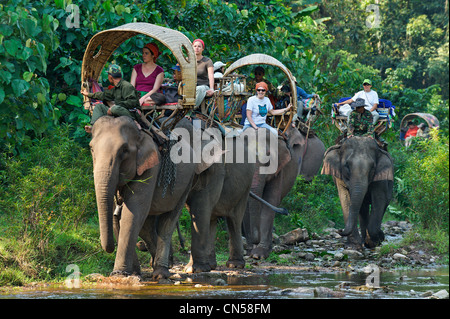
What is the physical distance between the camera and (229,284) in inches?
361

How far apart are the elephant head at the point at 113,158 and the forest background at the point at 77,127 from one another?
1.12 m

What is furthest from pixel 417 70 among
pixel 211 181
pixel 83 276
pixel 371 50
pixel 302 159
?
pixel 83 276

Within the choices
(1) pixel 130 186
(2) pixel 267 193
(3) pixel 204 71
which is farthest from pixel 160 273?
(2) pixel 267 193

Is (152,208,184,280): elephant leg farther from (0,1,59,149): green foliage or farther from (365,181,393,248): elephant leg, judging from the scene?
(365,181,393,248): elephant leg

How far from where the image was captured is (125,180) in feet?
28.2

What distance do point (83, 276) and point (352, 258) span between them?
4.75 meters

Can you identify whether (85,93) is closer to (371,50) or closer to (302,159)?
(302,159)

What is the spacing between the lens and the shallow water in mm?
7895

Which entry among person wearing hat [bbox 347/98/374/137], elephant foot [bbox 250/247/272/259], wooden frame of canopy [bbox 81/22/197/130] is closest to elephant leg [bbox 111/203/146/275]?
wooden frame of canopy [bbox 81/22/197/130]

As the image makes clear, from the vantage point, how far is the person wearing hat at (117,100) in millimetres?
8578

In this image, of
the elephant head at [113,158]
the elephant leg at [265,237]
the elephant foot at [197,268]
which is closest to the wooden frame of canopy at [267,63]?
the elephant leg at [265,237]

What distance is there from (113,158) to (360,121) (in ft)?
21.7

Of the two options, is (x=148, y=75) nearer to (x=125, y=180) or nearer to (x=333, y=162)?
(x=125, y=180)

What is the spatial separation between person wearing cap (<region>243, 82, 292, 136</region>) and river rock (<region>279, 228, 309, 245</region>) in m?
1.98
